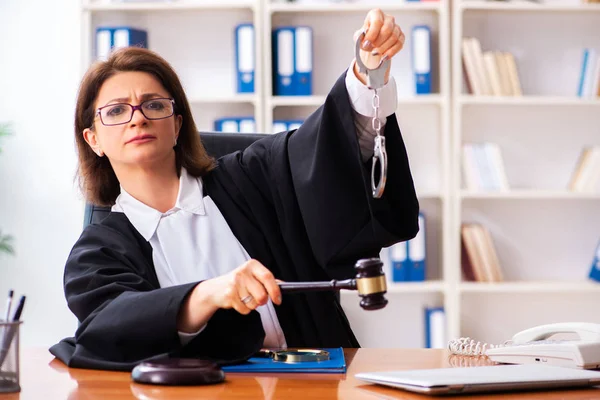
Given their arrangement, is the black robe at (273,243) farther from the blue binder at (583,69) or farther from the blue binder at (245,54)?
the blue binder at (583,69)

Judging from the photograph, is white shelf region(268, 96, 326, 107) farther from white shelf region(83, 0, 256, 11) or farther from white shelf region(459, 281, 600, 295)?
white shelf region(459, 281, 600, 295)

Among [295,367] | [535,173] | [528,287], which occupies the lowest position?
[528,287]

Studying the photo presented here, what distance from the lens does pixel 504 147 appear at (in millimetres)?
4574

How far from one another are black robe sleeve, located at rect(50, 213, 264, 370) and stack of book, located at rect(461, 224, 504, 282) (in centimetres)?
294

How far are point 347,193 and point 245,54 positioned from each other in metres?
2.68

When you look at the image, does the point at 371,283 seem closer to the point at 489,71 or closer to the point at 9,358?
the point at 9,358

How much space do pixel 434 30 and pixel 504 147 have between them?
717 mm

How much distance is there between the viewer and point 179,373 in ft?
3.91

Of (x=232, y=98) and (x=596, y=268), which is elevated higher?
(x=232, y=98)

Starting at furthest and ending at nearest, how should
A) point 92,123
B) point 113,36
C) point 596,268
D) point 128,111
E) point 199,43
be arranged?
point 199,43
point 596,268
point 113,36
point 92,123
point 128,111

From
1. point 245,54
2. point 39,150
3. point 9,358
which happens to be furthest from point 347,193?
point 39,150

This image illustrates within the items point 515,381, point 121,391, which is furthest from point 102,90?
point 515,381

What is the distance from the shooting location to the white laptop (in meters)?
1.10

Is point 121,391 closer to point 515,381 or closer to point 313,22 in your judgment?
point 515,381
